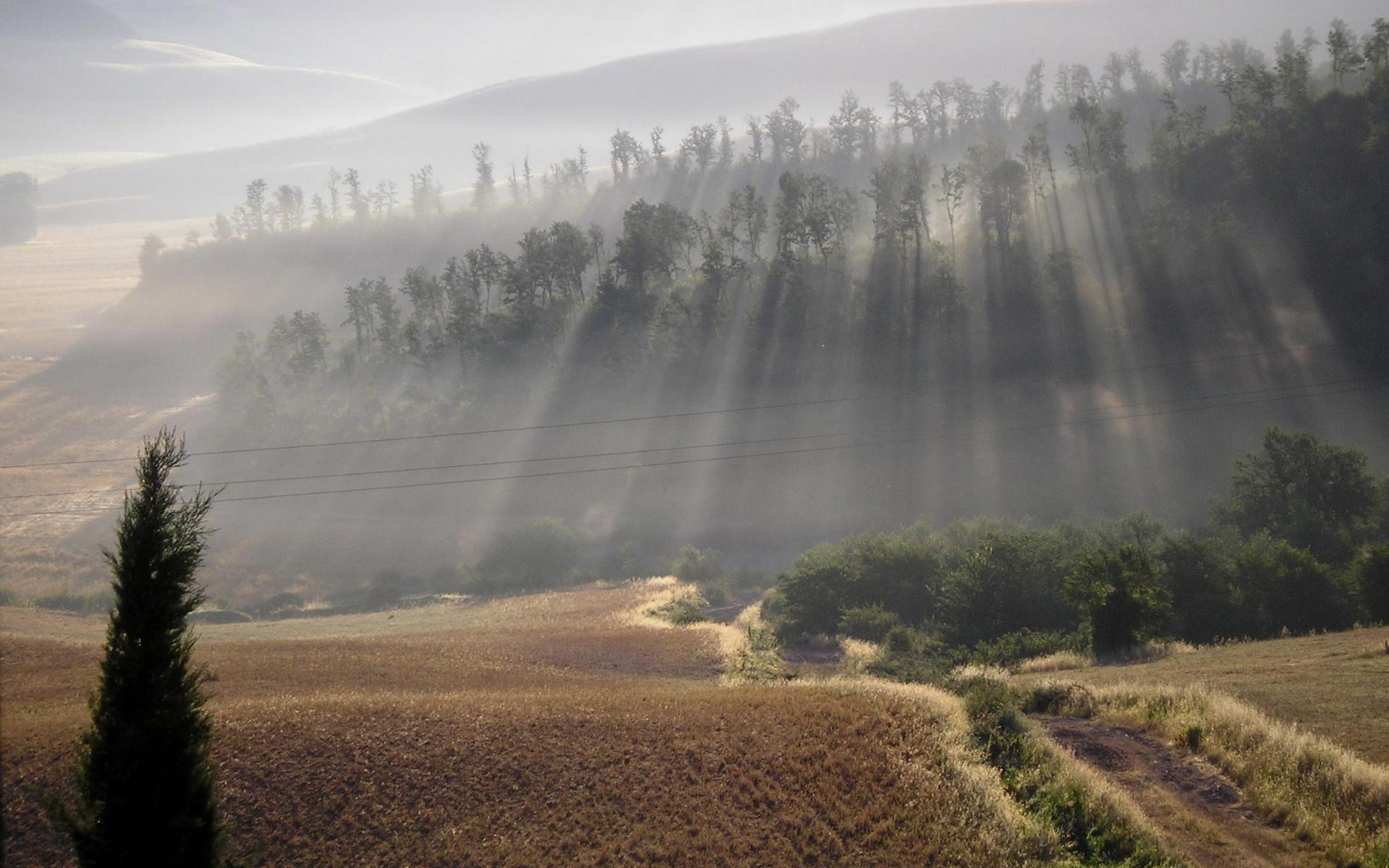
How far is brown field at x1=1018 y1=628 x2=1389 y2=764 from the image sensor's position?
60.6 feet

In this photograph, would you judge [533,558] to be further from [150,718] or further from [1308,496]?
[150,718]

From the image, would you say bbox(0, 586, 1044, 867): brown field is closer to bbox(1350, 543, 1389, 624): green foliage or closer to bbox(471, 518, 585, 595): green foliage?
bbox(1350, 543, 1389, 624): green foliage

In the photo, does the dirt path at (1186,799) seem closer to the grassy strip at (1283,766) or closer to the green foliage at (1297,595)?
the grassy strip at (1283,766)

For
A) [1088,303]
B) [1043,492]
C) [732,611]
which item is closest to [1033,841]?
[732,611]

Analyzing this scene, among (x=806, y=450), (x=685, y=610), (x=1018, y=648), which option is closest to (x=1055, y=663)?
(x=1018, y=648)

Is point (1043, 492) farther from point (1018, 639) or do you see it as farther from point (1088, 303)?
point (1018, 639)

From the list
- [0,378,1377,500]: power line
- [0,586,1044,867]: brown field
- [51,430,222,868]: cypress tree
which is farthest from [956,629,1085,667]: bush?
[0,378,1377,500]: power line

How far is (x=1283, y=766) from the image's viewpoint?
55.1 ft

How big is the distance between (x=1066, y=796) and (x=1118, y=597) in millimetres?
19621

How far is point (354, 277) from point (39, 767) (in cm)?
18284

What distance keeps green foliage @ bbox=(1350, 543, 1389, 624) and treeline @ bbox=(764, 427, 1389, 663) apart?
0.22 feet

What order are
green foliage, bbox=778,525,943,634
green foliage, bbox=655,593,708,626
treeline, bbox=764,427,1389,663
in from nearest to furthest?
treeline, bbox=764,427,1389,663 < green foliage, bbox=778,525,943,634 < green foliage, bbox=655,593,708,626

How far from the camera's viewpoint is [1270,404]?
7475 cm

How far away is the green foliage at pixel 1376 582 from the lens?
3481cm
